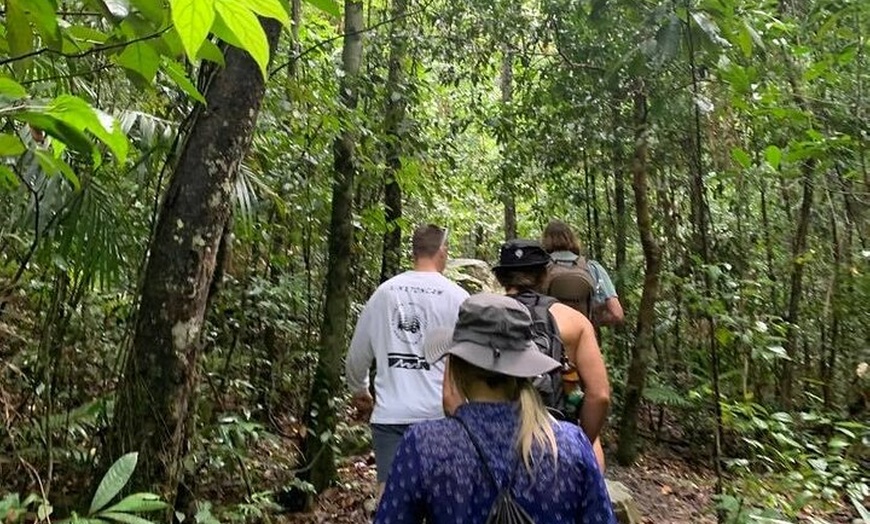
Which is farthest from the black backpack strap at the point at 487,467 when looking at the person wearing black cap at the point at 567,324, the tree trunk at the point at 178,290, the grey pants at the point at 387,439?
the grey pants at the point at 387,439

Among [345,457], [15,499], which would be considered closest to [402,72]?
[345,457]

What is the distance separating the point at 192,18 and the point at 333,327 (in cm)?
494

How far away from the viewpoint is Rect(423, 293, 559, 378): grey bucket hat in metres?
2.03

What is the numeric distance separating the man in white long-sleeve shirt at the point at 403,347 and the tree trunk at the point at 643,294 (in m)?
4.05

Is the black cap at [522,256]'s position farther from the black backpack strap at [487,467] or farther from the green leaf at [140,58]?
the green leaf at [140,58]

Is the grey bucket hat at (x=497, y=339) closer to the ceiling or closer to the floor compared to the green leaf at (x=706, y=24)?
closer to the floor

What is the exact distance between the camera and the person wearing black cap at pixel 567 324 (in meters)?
3.40

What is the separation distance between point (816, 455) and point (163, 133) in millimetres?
4697

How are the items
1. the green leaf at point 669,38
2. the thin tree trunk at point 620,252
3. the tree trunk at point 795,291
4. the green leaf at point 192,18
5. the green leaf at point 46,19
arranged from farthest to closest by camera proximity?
the thin tree trunk at point 620,252, the tree trunk at point 795,291, the green leaf at point 669,38, the green leaf at point 46,19, the green leaf at point 192,18

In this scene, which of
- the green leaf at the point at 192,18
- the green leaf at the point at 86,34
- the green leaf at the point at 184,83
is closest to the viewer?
the green leaf at the point at 192,18

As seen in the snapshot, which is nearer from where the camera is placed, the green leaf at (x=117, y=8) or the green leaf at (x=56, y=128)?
the green leaf at (x=56, y=128)

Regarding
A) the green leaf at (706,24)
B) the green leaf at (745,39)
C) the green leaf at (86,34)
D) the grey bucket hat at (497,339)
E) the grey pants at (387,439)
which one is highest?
the green leaf at (706,24)

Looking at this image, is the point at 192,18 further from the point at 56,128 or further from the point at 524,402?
the point at 524,402

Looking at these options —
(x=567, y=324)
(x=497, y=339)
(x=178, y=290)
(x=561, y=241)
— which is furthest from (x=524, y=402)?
(x=561, y=241)
